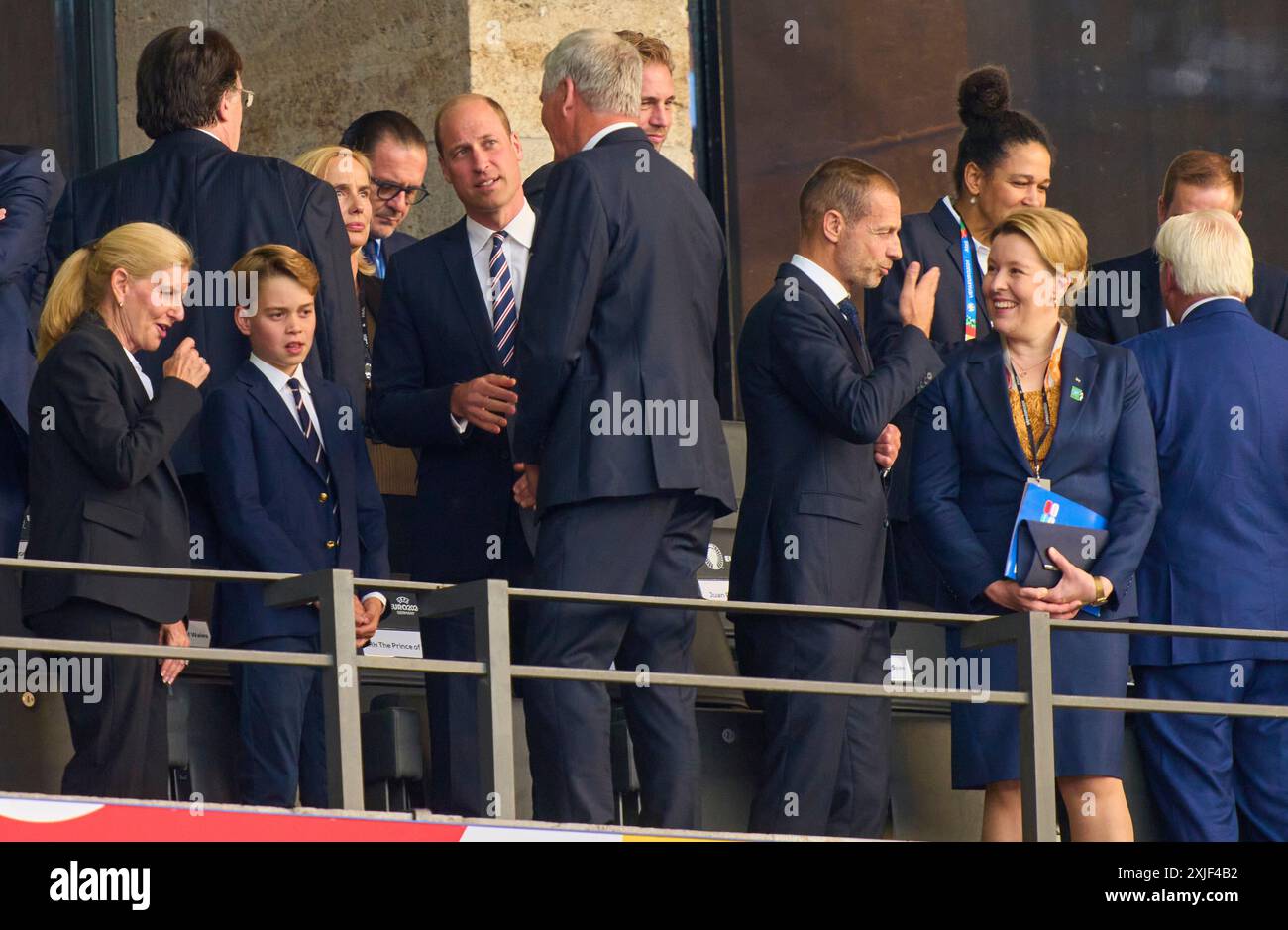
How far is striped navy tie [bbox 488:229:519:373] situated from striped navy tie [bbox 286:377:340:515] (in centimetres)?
57

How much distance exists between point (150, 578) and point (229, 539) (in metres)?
0.56

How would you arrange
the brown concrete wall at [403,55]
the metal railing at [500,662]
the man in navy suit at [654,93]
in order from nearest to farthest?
the metal railing at [500,662], the man in navy suit at [654,93], the brown concrete wall at [403,55]

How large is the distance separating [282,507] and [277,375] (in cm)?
39

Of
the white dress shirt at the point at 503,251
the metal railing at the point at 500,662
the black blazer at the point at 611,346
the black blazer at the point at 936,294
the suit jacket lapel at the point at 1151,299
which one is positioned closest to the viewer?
the metal railing at the point at 500,662

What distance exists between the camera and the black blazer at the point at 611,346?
Answer: 6.38 m

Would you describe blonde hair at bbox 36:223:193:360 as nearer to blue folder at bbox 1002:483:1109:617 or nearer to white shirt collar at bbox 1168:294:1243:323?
blue folder at bbox 1002:483:1109:617

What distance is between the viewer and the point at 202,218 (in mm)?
7395

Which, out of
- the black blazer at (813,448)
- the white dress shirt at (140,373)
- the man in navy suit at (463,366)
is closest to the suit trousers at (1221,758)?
the black blazer at (813,448)

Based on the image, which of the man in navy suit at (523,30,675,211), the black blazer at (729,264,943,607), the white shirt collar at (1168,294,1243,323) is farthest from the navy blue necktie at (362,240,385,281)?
the white shirt collar at (1168,294,1243,323)

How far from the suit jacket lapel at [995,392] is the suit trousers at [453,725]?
151 centimetres

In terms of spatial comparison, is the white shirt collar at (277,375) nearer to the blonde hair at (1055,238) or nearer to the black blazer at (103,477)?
the black blazer at (103,477)

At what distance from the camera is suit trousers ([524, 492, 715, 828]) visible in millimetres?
6141
